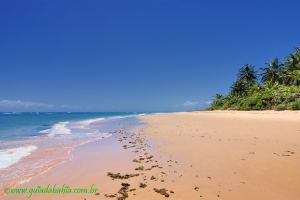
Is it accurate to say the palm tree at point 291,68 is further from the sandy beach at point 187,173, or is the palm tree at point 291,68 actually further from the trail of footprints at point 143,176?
the trail of footprints at point 143,176

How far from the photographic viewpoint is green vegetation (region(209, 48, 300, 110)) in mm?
36188

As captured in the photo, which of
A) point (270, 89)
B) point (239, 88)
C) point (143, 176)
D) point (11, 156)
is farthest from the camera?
point (239, 88)

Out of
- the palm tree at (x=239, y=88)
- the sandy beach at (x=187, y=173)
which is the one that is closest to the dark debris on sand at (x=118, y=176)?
the sandy beach at (x=187, y=173)

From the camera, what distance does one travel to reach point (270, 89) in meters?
44.8

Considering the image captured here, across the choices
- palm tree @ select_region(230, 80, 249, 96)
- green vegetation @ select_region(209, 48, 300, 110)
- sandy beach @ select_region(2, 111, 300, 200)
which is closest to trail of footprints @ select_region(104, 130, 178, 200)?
sandy beach @ select_region(2, 111, 300, 200)

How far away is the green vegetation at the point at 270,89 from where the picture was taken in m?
36.2

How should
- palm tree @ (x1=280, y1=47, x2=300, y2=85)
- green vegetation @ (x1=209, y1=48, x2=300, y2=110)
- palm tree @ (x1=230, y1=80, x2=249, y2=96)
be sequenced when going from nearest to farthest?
green vegetation @ (x1=209, y1=48, x2=300, y2=110), palm tree @ (x1=280, y1=47, x2=300, y2=85), palm tree @ (x1=230, y1=80, x2=249, y2=96)

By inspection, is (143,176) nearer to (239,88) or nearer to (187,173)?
(187,173)

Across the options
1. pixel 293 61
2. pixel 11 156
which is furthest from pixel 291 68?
pixel 11 156

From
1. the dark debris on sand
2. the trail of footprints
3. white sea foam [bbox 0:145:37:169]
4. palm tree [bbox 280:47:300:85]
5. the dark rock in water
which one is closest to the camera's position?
the dark rock in water

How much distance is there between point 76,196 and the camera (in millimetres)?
5172

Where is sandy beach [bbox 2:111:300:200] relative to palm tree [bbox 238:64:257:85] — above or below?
below

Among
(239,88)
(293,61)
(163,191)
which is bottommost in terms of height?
(163,191)

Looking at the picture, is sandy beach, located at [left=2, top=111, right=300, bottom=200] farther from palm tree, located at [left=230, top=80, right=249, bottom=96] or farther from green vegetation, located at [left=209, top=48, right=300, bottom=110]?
palm tree, located at [left=230, top=80, right=249, bottom=96]
